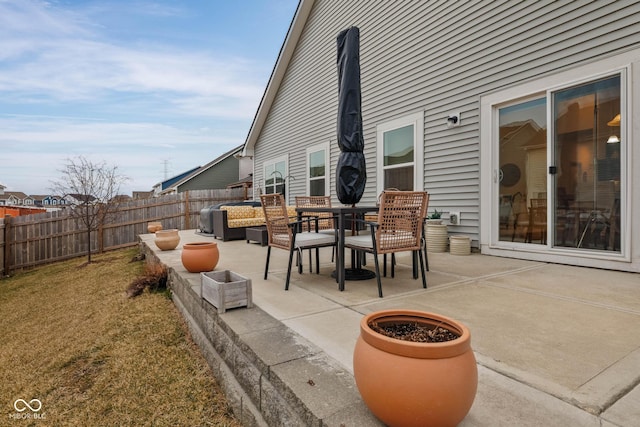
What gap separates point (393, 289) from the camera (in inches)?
115

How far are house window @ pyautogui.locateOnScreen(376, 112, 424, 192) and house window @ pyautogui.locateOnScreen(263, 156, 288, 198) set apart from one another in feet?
13.6

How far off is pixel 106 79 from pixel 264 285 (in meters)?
13.2

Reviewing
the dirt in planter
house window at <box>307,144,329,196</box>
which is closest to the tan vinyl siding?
house window at <box>307,144,329,196</box>

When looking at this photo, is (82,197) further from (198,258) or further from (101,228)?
(198,258)

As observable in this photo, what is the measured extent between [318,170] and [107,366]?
6.68m

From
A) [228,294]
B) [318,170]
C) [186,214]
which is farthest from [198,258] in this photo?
[186,214]

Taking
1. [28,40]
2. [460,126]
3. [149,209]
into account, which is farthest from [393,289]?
[28,40]

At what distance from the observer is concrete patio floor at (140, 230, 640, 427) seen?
48.0 inches

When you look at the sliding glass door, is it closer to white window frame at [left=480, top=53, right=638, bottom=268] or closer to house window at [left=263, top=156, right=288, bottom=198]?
white window frame at [left=480, top=53, right=638, bottom=268]

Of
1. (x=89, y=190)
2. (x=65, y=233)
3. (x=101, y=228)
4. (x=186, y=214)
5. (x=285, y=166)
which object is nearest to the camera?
(x=65, y=233)

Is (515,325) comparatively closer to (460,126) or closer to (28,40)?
(460,126)

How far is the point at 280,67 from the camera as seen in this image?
9797 mm

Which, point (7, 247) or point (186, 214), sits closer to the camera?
point (7, 247)

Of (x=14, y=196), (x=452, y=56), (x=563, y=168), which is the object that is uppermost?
(x=452, y=56)
